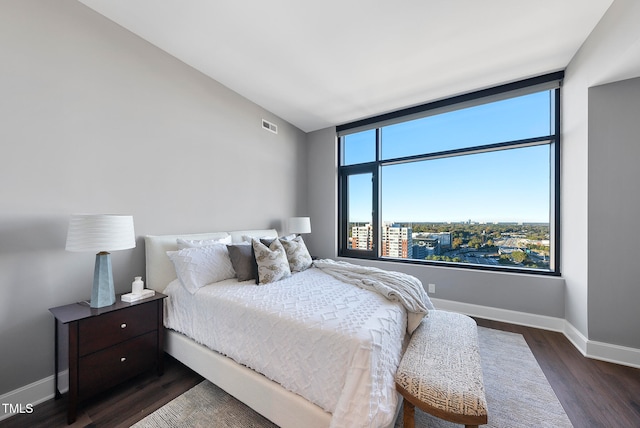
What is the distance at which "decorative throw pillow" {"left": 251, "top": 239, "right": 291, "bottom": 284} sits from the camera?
2154 millimetres

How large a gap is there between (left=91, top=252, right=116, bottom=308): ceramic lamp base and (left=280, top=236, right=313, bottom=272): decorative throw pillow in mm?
1465

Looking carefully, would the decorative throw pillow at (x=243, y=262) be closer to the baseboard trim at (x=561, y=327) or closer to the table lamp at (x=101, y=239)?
the table lamp at (x=101, y=239)

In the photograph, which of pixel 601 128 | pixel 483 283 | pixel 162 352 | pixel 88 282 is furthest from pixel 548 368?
pixel 88 282

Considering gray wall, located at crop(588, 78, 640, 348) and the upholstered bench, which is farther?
gray wall, located at crop(588, 78, 640, 348)

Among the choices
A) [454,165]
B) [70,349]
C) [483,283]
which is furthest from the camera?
[454,165]

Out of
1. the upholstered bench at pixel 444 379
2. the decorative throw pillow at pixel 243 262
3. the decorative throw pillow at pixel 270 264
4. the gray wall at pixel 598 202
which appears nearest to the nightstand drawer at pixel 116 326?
the decorative throw pillow at pixel 243 262

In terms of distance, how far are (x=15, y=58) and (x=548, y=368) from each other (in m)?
4.66

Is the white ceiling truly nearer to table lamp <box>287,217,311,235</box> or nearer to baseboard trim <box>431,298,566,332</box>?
table lamp <box>287,217,311,235</box>

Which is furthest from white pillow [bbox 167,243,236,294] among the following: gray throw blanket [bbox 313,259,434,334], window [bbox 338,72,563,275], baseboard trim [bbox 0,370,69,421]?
window [bbox 338,72,563,275]

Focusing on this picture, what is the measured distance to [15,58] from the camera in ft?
5.20

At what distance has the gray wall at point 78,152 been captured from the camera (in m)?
1.58

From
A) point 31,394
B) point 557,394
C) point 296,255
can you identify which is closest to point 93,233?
point 31,394

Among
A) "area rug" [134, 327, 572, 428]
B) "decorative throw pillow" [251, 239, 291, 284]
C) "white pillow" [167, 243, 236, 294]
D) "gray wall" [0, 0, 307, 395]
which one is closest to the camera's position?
"area rug" [134, 327, 572, 428]

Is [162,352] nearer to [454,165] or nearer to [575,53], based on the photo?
[454,165]
